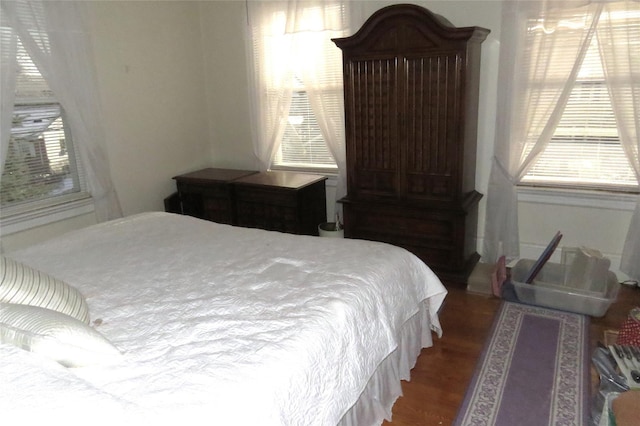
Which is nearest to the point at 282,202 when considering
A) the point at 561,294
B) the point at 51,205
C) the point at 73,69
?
the point at 51,205

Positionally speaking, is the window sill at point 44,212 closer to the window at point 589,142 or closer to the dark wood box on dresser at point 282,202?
the dark wood box on dresser at point 282,202

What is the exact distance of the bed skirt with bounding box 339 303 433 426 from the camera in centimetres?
188

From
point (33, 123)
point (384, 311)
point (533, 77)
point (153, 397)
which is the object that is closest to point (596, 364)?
point (384, 311)

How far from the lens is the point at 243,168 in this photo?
4578 millimetres

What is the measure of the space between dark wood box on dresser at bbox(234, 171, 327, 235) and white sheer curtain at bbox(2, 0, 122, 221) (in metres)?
1.00

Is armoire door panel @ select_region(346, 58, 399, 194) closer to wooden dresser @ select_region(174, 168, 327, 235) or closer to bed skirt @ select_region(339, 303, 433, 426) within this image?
wooden dresser @ select_region(174, 168, 327, 235)

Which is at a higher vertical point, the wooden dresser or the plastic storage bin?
the wooden dresser

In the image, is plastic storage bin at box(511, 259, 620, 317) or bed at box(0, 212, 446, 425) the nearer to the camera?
bed at box(0, 212, 446, 425)

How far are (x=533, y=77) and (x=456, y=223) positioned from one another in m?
1.09

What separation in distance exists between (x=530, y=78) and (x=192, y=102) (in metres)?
2.86

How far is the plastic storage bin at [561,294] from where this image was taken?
285 cm

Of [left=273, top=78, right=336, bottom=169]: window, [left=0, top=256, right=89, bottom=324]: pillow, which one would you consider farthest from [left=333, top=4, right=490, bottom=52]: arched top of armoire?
[left=0, top=256, right=89, bottom=324]: pillow

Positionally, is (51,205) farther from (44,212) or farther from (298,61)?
(298,61)

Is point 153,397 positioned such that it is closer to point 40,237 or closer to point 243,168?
point 40,237
